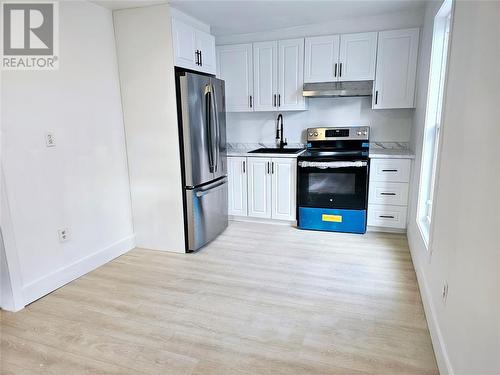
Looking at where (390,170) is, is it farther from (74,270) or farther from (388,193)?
(74,270)

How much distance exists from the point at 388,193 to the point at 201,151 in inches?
81.7

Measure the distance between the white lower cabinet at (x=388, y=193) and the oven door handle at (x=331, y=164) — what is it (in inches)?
7.1

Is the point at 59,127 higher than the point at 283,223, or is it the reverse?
the point at 59,127

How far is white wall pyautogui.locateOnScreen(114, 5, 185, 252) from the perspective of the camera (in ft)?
9.69

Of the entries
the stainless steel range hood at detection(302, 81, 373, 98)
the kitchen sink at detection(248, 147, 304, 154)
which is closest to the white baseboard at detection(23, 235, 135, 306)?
the kitchen sink at detection(248, 147, 304, 154)

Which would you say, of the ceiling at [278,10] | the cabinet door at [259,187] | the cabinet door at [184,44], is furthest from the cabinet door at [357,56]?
the cabinet door at [184,44]

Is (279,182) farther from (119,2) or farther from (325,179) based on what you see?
(119,2)

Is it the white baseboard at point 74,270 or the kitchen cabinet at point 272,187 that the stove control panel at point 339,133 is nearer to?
the kitchen cabinet at point 272,187

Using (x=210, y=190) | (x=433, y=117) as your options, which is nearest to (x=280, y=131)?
(x=210, y=190)

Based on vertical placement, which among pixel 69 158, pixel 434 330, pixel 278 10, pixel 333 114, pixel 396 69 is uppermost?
pixel 278 10

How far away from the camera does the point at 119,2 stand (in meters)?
2.78

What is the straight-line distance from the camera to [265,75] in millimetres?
3998

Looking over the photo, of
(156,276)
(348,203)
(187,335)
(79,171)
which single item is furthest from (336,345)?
(79,171)

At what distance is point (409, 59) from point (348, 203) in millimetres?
1653
